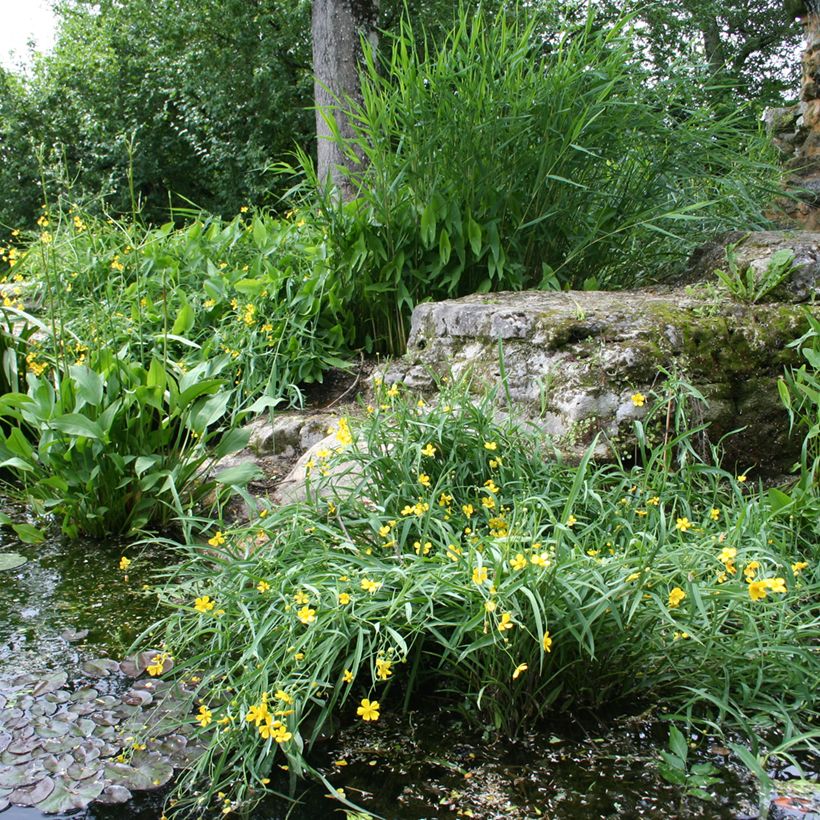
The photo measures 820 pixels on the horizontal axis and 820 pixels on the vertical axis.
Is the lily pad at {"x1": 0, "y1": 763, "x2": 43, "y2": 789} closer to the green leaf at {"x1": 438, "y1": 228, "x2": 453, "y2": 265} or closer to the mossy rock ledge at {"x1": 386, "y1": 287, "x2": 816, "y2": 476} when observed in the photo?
the mossy rock ledge at {"x1": 386, "y1": 287, "x2": 816, "y2": 476}

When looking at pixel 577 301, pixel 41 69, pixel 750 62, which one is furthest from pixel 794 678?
pixel 750 62

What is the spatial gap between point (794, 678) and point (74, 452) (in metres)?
2.49

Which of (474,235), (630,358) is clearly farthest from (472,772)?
(474,235)

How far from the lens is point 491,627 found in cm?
190

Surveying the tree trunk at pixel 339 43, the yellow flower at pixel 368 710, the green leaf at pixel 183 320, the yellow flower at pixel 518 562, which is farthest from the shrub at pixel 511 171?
the tree trunk at pixel 339 43

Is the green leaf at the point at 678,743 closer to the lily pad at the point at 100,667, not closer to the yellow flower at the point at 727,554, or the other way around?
the yellow flower at the point at 727,554

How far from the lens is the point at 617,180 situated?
3932 mm

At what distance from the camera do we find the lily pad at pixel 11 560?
290 cm

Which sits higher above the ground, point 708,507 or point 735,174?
point 735,174

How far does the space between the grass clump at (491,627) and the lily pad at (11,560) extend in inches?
34.0

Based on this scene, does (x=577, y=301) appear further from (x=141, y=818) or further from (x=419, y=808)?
(x=141, y=818)

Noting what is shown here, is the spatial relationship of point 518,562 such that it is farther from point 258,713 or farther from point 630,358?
point 630,358

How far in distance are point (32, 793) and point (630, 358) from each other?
2257mm

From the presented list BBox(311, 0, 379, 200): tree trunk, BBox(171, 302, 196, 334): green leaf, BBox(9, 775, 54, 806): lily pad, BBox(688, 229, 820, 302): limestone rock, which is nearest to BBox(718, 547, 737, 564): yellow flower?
BBox(9, 775, 54, 806): lily pad
